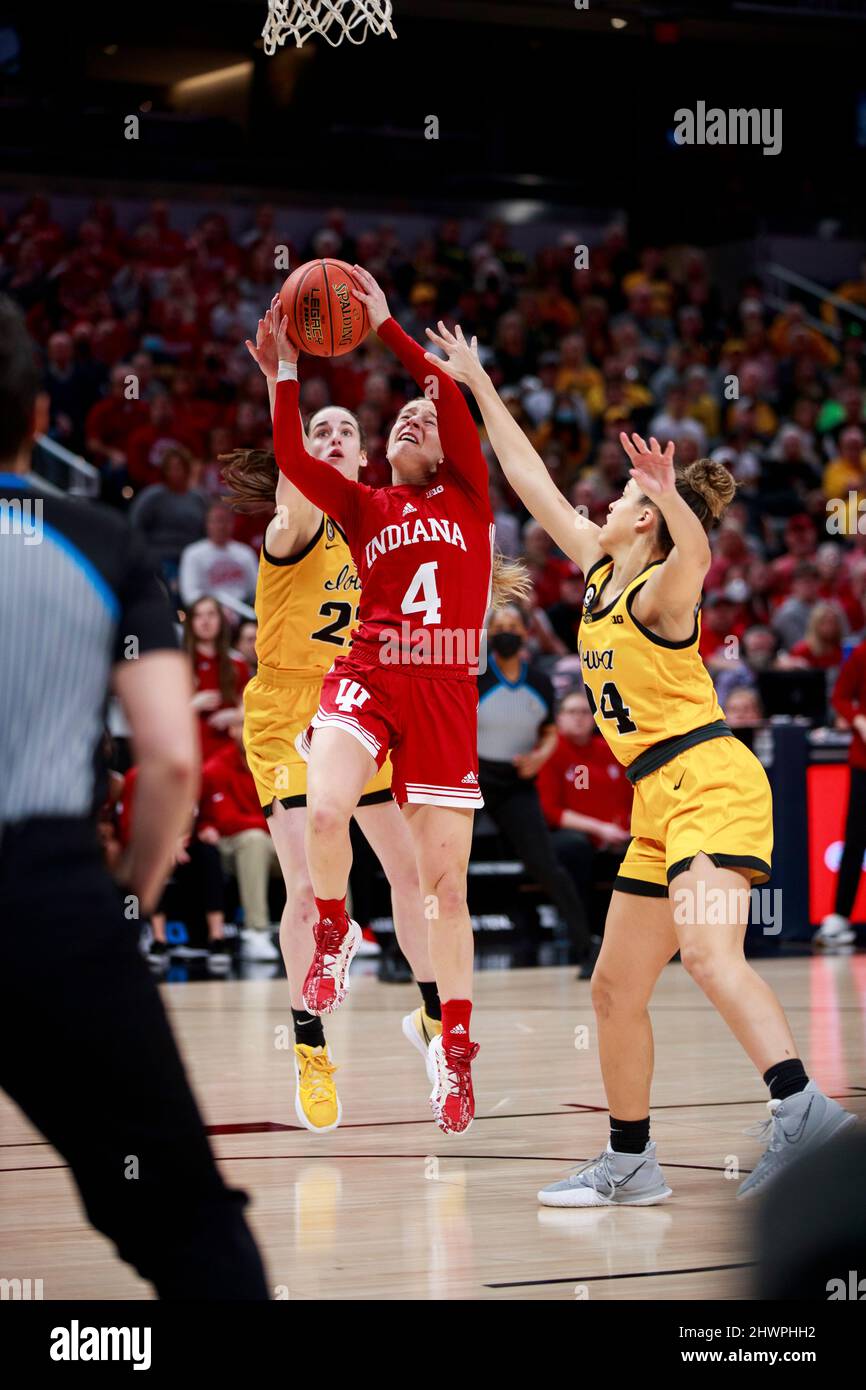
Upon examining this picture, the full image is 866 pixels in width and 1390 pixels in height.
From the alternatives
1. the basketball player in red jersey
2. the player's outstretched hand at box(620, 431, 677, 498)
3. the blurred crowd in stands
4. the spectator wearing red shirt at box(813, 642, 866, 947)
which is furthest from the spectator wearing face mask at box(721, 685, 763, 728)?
the player's outstretched hand at box(620, 431, 677, 498)

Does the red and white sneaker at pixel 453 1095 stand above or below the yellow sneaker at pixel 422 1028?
below

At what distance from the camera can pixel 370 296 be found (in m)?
5.31

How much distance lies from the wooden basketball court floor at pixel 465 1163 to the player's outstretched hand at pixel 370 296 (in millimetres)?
2342

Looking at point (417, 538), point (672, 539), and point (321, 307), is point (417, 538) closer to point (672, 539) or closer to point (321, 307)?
point (321, 307)

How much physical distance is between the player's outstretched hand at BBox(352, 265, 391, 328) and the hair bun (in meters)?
1.12

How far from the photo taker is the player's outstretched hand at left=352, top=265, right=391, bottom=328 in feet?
17.2

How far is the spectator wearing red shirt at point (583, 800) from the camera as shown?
10.4 m

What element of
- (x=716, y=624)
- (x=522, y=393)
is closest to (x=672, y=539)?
(x=716, y=624)

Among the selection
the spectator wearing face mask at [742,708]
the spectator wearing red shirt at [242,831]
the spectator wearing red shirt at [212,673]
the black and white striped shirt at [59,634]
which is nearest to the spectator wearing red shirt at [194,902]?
the spectator wearing red shirt at [242,831]

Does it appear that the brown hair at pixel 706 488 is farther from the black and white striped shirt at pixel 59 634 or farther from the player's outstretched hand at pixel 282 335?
the black and white striped shirt at pixel 59 634

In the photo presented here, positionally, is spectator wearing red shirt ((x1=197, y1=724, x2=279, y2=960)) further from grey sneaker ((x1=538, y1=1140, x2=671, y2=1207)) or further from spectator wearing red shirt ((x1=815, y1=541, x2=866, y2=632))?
grey sneaker ((x1=538, y1=1140, x2=671, y2=1207))

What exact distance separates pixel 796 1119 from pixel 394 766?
1622 mm
